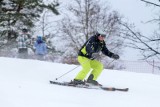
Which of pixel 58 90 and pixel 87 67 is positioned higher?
pixel 87 67

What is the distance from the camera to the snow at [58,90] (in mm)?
8742

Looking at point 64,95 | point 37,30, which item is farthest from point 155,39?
point 37,30

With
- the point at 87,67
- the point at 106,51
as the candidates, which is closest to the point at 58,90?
the point at 87,67

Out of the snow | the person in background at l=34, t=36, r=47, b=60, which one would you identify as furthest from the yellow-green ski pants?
the person in background at l=34, t=36, r=47, b=60

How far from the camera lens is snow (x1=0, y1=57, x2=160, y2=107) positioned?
874 cm

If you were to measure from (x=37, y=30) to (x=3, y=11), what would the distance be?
8.31 metres

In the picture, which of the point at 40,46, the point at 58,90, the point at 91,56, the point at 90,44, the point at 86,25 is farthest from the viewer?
the point at 86,25

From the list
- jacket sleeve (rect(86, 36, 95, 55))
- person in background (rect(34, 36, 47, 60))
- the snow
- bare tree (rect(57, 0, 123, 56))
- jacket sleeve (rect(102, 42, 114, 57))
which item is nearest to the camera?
the snow

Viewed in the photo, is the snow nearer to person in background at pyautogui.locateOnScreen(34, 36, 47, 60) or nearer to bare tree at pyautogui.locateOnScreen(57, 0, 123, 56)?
person in background at pyautogui.locateOnScreen(34, 36, 47, 60)

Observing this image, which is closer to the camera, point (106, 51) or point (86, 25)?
point (106, 51)

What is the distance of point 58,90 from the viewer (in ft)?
34.0

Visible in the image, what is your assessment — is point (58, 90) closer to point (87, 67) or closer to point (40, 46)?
point (87, 67)

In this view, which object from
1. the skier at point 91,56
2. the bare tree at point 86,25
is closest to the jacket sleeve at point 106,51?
the skier at point 91,56

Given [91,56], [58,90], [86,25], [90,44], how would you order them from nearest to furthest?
[58,90] < [90,44] < [91,56] < [86,25]
